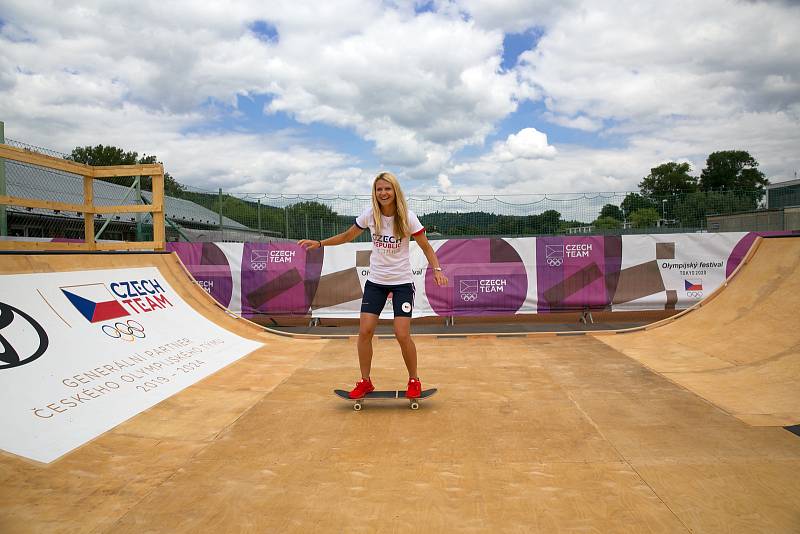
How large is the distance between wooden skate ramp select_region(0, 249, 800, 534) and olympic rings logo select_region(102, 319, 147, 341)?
1.05 m

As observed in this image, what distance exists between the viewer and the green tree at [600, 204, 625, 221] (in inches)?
503

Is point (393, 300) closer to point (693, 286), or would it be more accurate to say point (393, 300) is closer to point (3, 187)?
point (3, 187)

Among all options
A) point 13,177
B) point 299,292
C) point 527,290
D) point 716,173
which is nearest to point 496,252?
point 527,290

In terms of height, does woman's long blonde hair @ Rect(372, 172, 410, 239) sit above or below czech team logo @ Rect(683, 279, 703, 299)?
above

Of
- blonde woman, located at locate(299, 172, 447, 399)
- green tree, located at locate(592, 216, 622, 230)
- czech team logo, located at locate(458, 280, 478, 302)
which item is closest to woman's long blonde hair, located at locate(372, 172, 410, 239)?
blonde woman, located at locate(299, 172, 447, 399)

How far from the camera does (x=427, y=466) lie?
3.11 m

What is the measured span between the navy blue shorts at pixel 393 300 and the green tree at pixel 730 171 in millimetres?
93633

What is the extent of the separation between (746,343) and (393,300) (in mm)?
4302

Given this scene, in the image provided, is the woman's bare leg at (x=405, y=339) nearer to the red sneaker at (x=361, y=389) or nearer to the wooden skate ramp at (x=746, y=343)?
the red sneaker at (x=361, y=389)

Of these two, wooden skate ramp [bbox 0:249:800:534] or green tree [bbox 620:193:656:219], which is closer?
wooden skate ramp [bbox 0:249:800:534]

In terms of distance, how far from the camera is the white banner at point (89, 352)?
3457mm

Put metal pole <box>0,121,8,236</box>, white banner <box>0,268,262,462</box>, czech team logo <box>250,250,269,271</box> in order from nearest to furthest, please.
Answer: white banner <box>0,268,262,462</box>, metal pole <box>0,121,8,236</box>, czech team logo <box>250,250,269,271</box>

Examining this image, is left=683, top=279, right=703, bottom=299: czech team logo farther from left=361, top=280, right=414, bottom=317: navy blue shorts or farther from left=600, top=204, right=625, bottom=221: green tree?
left=361, top=280, right=414, bottom=317: navy blue shorts

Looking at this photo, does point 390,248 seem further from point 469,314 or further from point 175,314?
point 469,314
